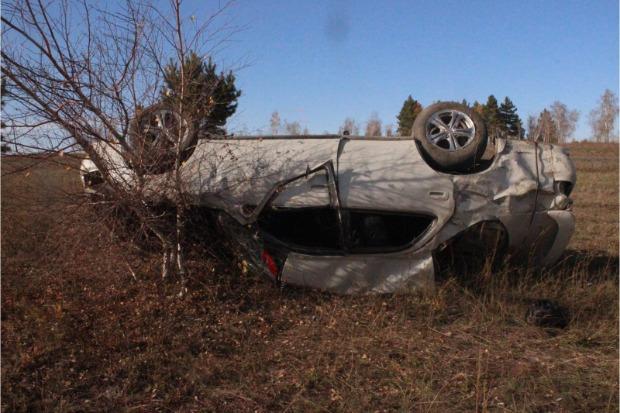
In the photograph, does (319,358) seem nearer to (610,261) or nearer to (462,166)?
(462,166)

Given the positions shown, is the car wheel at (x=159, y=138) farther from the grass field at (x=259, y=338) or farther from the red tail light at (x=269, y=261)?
the red tail light at (x=269, y=261)

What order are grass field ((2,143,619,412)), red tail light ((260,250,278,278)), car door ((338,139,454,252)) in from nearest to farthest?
1. grass field ((2,143,619,412))
2. car door ((338,139,454,252))
3. red tail light ((260,250,278,278))

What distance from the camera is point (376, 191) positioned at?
16.0 feet

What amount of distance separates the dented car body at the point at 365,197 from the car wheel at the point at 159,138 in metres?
0.13

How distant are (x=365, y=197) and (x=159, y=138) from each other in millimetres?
2066

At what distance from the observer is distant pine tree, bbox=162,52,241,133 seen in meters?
4.91

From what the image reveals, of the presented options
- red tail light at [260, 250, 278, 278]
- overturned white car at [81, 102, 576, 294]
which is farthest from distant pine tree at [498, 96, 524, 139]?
red tail light at [260, 250, 278, 278]

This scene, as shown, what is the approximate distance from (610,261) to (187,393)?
5.96 meters

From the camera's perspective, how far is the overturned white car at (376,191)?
4879 millimetres

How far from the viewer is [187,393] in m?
3.46

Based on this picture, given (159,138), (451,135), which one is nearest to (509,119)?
(451,135)

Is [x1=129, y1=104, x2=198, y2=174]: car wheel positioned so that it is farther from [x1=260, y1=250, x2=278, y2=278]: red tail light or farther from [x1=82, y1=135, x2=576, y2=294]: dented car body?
[x1=260, y1=250, x2=278, y2=278]: red tail light

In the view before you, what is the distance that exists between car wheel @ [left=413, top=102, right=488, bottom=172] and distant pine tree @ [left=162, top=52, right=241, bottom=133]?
1982 millimetres

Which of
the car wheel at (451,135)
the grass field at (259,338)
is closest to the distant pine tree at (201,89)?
the grass field at (259,338)
